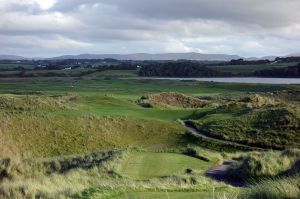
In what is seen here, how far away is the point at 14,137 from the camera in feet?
114

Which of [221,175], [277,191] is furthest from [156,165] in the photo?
[277,191]

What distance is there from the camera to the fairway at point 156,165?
72.9 ft

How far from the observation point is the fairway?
22.2m

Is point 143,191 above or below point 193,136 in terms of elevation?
above

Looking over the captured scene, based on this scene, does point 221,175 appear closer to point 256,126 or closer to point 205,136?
point 205,136

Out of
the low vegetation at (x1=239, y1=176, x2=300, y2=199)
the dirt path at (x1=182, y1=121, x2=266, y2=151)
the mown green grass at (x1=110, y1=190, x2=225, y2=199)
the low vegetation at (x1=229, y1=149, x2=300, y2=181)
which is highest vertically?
the low vegetation at (x1=239, y1=176, x2=300, y2=199)

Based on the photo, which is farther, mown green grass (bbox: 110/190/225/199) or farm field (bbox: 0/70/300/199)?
farm field (bbox: 0/70/300/199)

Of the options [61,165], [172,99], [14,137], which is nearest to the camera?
[61,165]

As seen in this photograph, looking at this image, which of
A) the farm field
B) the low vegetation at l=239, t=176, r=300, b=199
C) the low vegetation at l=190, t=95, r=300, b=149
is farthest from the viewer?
the low vegetation at l=190, t=95, r=300, b=149

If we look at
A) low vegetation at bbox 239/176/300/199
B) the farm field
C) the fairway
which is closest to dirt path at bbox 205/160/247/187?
the fairway

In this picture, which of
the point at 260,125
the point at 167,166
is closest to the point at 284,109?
the point at 260,125

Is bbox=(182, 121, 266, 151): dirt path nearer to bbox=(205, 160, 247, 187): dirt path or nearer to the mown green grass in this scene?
bbox=(205, 160, 247, 187): dirt path

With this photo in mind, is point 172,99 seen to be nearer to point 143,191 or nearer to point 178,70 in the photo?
point 143,191

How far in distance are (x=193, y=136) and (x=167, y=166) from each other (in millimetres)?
12582
